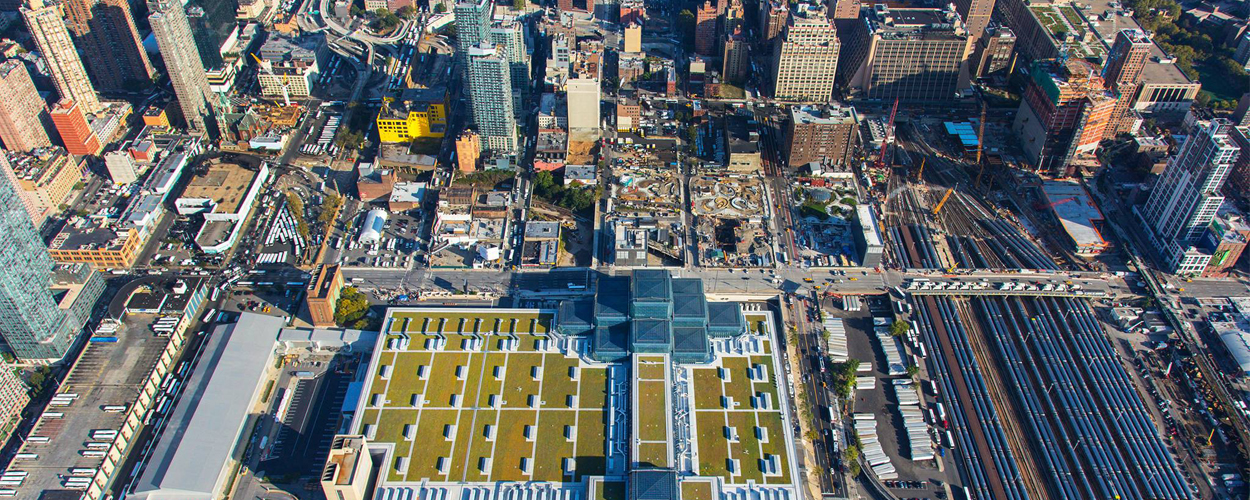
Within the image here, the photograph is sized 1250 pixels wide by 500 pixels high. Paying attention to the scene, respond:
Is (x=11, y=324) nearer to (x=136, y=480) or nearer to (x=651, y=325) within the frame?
(x=136, y=480)

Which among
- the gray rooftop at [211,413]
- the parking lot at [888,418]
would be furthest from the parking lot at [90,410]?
the parking lot at [888,418]

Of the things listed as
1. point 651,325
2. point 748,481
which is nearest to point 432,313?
point 651,325

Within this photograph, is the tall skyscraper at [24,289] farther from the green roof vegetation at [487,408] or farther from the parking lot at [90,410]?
the green roof vegetation at [487,408]

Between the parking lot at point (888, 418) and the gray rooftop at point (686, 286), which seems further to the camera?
the gray rooftop at point (686, 286)

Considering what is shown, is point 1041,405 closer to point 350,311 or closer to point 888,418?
point 888,418

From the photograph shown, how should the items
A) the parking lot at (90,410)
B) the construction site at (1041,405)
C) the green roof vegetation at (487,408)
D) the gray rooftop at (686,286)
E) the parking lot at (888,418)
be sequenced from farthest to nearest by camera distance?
1. the gray rooftop at (686,286)
2. the construction site at (1041,405)
3. the parking lot at (888,418)
4. the parking lot at (90,410)
5. the green roof vegetation at (487,408)

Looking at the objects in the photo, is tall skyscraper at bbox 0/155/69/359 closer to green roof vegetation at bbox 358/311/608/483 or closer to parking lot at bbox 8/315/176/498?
parking lot at bbox 8/315/176/498
